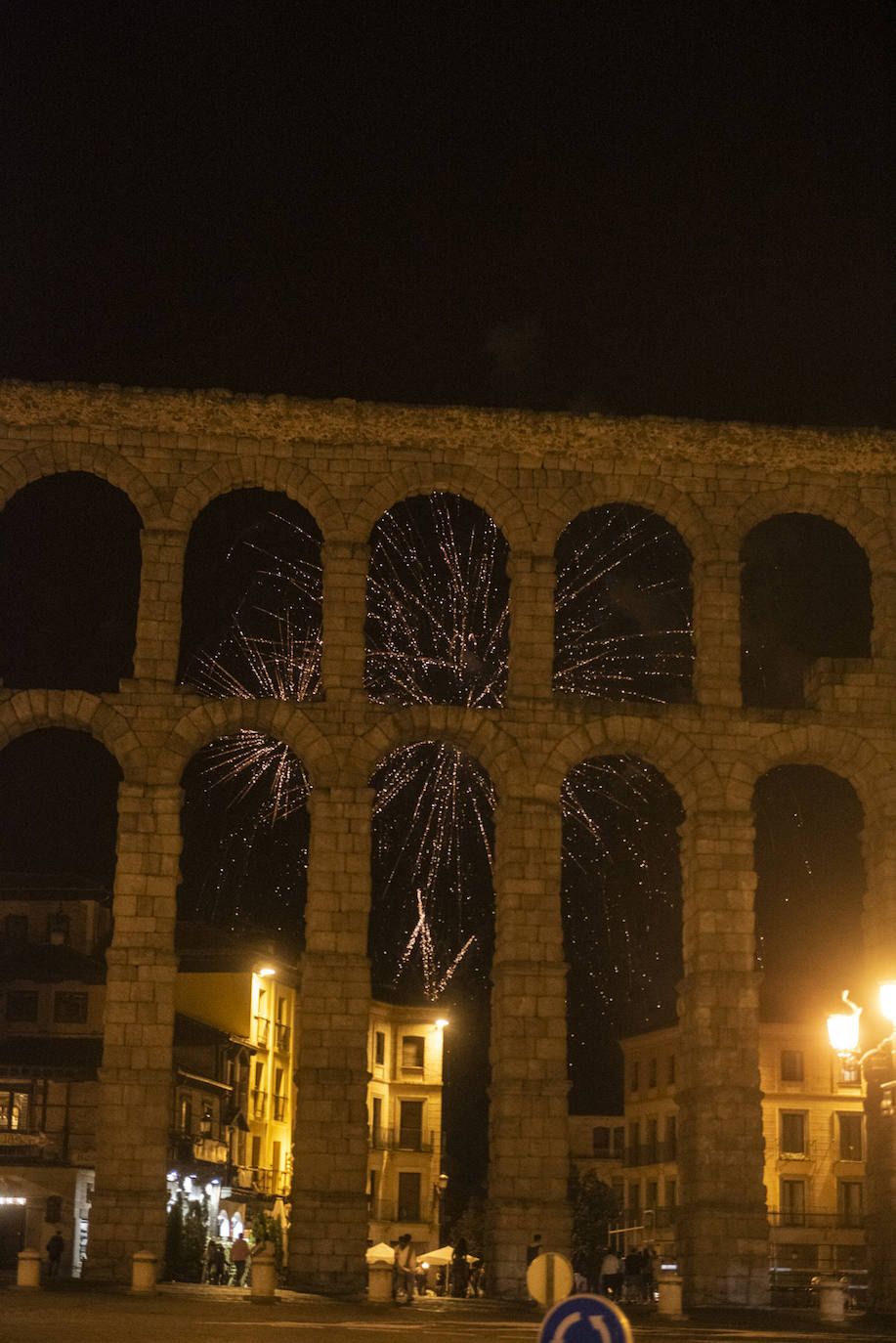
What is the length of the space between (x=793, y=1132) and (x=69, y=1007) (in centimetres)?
2187

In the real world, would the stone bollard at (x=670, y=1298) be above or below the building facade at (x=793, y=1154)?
below

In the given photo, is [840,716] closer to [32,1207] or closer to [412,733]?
[412,733]

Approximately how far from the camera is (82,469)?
35.9 metres

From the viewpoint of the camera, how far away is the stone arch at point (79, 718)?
3456cm

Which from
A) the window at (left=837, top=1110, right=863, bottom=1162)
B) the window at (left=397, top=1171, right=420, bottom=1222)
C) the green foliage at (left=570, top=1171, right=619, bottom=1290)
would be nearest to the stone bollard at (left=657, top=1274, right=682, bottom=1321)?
the window at (left=837, top=1110, right=863, bottom=1162)

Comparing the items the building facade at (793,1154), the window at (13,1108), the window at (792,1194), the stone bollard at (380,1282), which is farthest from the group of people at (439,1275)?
the window at (792,1194)

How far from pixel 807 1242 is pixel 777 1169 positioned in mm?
2388

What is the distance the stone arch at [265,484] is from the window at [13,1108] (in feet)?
52.8

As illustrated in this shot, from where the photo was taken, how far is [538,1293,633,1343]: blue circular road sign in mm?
12062

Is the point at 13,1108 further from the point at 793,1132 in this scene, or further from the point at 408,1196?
the point at 793,1132

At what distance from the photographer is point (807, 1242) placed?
5631 cm

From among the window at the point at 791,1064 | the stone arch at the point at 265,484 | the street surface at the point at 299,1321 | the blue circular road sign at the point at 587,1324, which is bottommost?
the street surface at the point at 299,1321

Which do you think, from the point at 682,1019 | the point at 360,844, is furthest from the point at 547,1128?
the point at 360,844

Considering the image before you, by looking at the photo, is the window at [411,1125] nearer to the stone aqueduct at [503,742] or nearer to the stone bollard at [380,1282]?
the stone aqueduct at [503,742]
